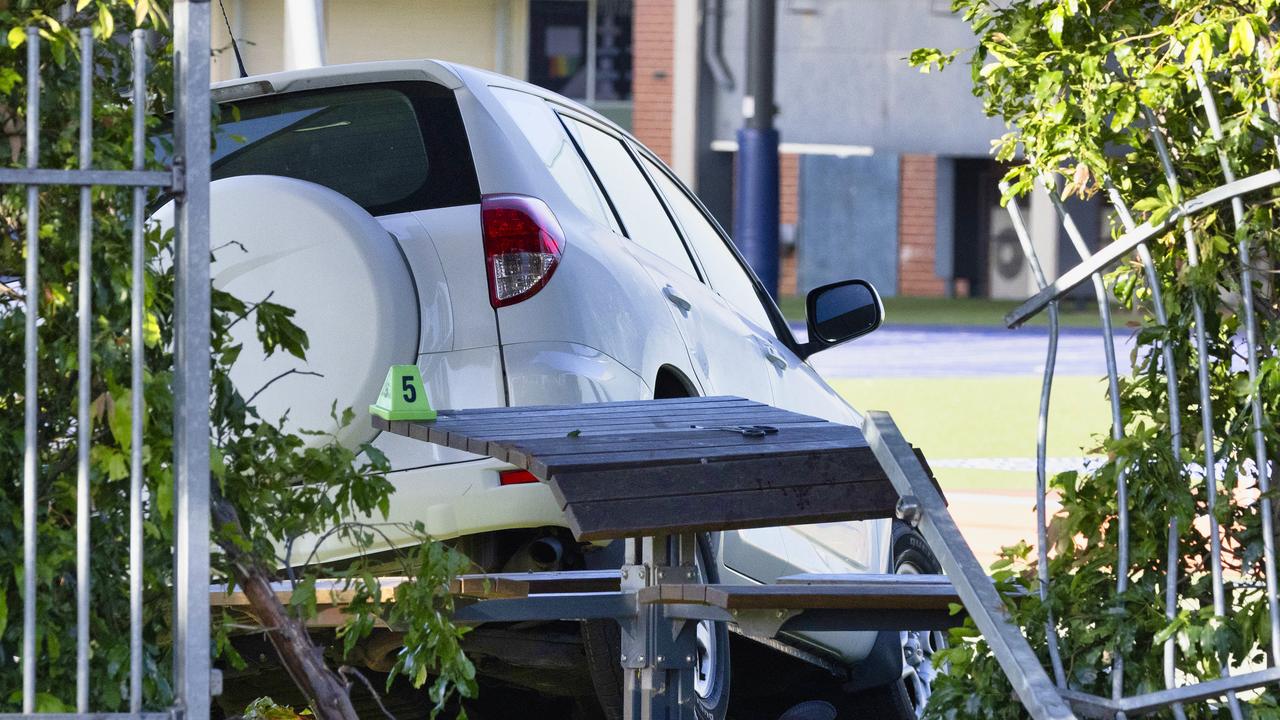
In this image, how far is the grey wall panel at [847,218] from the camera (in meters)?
Answer: 36.0

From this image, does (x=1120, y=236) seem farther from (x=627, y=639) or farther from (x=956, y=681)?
(x=627, y=639)

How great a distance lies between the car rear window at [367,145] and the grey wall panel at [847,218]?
103 ft

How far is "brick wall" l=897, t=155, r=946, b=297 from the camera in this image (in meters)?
36.0

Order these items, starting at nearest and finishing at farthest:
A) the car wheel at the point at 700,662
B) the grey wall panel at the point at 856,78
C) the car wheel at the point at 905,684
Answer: the car wheel at the point at 700,662, the car wheel at the point at 905,684, the grey wall panel at the point at 856,78

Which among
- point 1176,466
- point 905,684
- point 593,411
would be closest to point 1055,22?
point 1176,466

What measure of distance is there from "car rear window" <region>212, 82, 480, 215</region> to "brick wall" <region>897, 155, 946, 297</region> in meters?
31.6

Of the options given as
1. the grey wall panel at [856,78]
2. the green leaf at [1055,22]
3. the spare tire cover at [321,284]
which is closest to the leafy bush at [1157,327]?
the green leaf at [1055,22]

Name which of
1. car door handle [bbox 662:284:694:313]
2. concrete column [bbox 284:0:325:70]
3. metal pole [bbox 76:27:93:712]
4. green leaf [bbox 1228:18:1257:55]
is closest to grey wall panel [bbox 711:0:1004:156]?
concrete column [bbox 284:0:325:70]

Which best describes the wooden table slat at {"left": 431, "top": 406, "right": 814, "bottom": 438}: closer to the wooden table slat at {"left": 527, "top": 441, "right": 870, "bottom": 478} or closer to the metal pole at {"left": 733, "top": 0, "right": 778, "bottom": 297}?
the wooden table slat at {"left": 527, "top": 441, "right": 870, "bottom": 478}

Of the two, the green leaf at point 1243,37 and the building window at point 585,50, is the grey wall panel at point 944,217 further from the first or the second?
the green leaf at point 1243,37

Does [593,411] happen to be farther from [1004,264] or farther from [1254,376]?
[1004,264]

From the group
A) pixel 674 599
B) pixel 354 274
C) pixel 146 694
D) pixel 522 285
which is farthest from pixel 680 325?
pixel 146 694

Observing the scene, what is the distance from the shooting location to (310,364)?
4.22 metres

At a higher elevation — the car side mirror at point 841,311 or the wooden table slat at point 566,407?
the car side mirror at point 841,311
